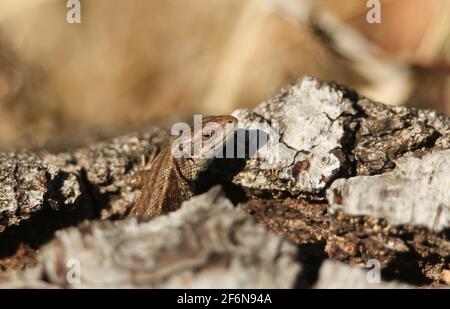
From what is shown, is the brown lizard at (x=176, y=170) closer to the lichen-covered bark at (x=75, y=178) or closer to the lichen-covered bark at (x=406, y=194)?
the lichen-covered bark at (x=75, y=178)

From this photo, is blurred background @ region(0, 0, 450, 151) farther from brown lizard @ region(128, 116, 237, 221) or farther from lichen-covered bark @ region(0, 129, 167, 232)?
lichen-covered bark @ region(0, 129, 167, 232)

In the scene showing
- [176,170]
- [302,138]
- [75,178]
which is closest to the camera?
[302,138]

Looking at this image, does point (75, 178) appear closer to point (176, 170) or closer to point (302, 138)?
point (176, 170)

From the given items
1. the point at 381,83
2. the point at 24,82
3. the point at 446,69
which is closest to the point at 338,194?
the point at 381,83

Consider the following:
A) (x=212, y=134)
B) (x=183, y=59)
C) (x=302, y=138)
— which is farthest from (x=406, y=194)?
(x=183, y=59)

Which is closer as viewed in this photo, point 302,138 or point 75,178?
point 302,138

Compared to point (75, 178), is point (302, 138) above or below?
above
